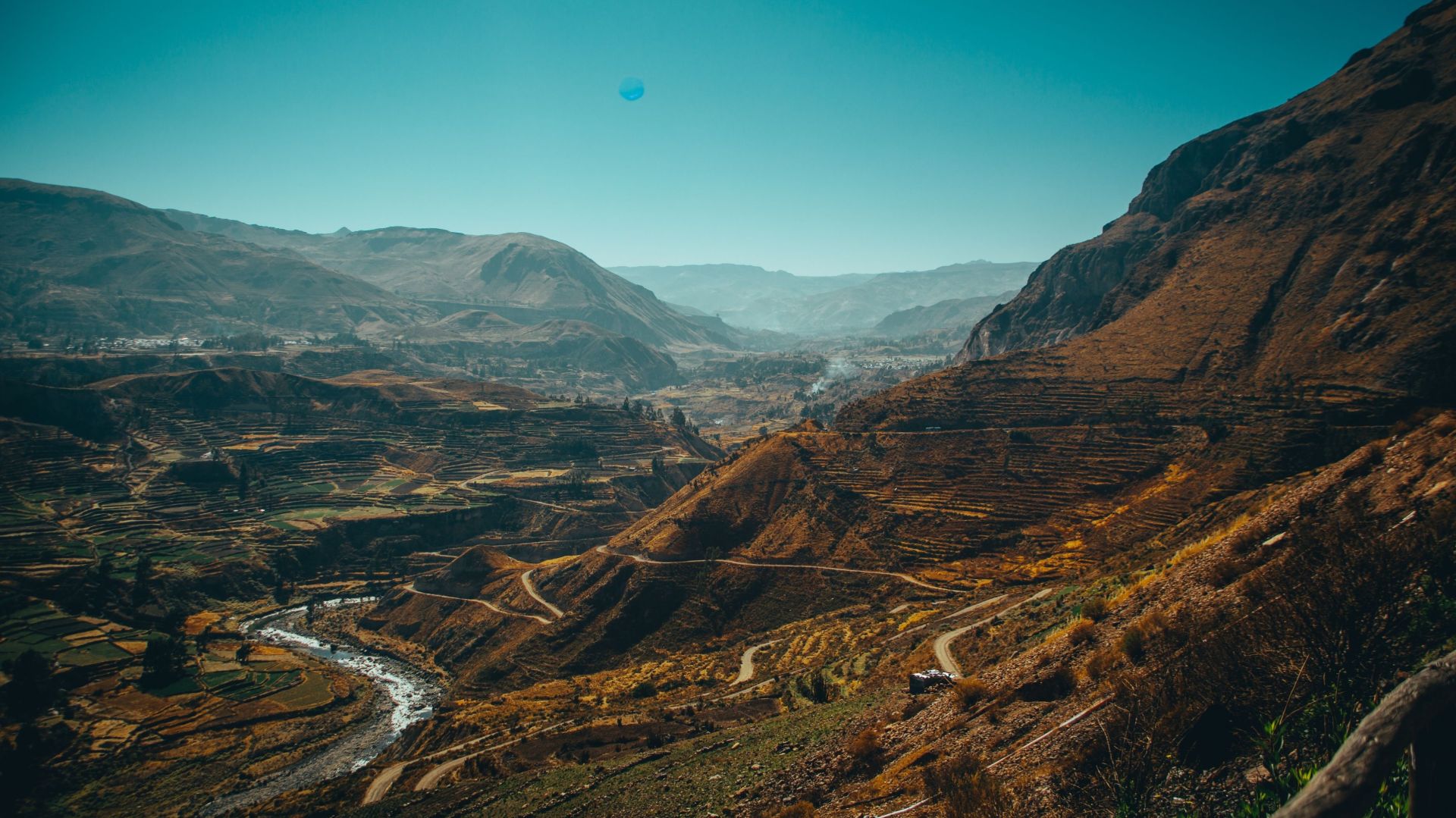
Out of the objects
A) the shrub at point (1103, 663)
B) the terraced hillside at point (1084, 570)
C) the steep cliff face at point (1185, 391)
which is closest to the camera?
the terraced hillside at point (1084, 570)

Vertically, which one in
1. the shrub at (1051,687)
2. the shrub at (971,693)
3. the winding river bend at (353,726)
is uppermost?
the shrub at (1051,687)

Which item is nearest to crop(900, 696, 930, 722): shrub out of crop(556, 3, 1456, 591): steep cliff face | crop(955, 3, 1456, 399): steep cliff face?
crop(556, 3, 1456, 591): steep cliff face

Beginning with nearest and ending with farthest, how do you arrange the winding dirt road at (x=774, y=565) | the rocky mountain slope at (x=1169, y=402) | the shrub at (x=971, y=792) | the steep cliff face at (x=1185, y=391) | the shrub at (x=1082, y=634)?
the shrub at (x=971, y=792) → the shrub at (x=1082, y=634) → the winding dirt road at (x=774, y=565) → the rocky mountain slope at (x=1169, y=402) → the steep cliff face at (x=1185, y=391)

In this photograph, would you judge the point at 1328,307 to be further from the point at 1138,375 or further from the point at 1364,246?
the point at 1138,375

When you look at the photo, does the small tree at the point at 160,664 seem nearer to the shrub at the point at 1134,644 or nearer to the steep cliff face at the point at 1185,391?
the steep cliff face at the point at 1185,391

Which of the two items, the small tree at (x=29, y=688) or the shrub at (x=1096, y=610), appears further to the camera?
the small tree at (x=29, y=688)

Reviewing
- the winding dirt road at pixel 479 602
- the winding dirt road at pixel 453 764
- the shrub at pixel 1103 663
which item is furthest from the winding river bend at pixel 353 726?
the shrub at pixel 1103 663

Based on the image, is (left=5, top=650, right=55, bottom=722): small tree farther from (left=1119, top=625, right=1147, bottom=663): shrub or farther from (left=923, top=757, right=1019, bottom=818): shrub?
(left=1119, top=625, right=1147, bottom=663): shrub
